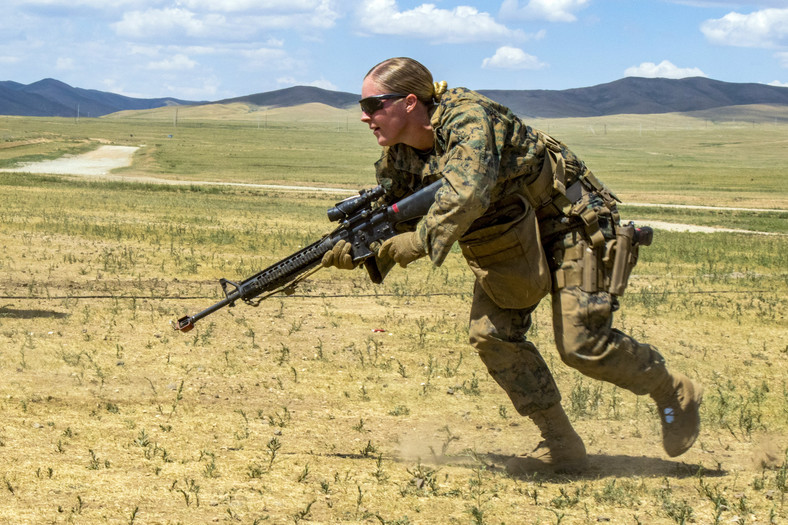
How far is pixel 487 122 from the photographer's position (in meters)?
4.65

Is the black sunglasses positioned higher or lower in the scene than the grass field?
higher

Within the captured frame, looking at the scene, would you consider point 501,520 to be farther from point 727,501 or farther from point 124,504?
point 124,504

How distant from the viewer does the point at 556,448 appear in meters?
5.67

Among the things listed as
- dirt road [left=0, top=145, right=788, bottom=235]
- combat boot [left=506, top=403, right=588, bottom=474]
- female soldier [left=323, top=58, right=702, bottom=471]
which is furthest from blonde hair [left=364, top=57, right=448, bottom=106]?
dirt road [left=0, top=145, right=788, bottom=235]

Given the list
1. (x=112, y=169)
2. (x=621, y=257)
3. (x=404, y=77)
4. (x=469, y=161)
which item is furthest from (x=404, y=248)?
(x=112, y=169)

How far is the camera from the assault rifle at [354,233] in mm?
5191

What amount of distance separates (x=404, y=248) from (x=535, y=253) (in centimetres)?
79

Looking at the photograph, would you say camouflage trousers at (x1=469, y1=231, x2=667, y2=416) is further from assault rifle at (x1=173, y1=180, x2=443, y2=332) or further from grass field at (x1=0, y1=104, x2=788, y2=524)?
assault rifle at (x1=173, y1=180, x2=443, y2=332)

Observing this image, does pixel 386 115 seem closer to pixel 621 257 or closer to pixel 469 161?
pixel 469 161

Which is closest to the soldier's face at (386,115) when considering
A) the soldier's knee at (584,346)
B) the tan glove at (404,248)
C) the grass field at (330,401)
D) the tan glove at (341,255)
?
the tan glove at (404,248)

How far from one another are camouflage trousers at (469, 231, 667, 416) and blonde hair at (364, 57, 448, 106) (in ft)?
4.03

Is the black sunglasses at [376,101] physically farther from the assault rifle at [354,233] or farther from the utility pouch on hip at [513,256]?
the utility pouch on hip at [513,256]

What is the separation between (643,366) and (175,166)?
50.2 meters

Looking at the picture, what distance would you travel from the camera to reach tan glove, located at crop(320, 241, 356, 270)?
5.44 metres
